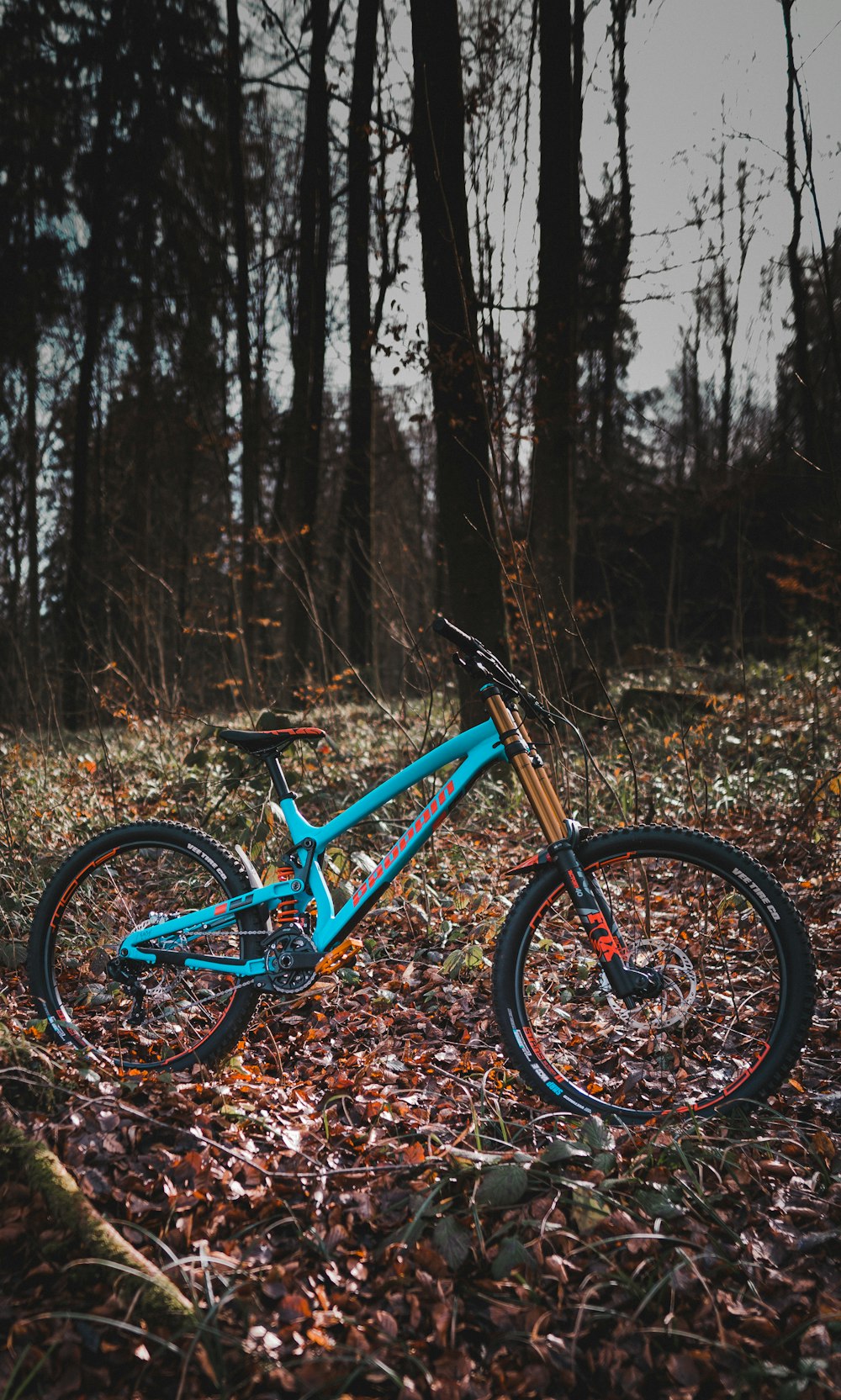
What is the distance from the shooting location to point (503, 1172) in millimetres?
1974

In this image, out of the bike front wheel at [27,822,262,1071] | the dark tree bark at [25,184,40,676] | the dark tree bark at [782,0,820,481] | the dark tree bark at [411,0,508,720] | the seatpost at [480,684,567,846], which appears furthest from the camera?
the dark tree bark at [25,184,40,676]

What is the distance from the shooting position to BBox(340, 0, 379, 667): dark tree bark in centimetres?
1044

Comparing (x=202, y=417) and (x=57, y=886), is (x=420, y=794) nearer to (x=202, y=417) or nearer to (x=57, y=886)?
(x=57, y=886)

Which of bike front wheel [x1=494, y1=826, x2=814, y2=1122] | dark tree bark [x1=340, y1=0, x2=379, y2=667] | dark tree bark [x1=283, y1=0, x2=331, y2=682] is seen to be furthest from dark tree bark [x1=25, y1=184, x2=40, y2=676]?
bike front wheel [x1=494, y1=826, x2=814, y2=1122]

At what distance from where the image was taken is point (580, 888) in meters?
2.33

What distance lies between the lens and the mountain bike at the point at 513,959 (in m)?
2.29

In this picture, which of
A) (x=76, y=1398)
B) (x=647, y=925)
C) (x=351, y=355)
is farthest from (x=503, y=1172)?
(x=351, y=355)

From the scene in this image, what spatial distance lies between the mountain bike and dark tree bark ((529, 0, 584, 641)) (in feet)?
14.2

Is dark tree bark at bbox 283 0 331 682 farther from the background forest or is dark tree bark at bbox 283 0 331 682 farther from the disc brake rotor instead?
the disc brake rotor

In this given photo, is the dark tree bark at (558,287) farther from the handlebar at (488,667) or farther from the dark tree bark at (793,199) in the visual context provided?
the handlebar at (488,667)

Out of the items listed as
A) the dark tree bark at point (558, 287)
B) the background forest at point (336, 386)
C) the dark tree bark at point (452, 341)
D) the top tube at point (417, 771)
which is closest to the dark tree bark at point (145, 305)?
the background forest at point (336, 386)

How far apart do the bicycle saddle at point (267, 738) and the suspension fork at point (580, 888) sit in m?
0.69

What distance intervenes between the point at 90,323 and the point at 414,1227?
12833 millimetres

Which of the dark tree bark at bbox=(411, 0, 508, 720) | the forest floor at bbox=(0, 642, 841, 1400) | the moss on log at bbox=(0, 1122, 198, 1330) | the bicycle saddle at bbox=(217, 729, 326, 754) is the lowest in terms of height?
the forest floor at bbox=(0, 642, 841, 1400)
